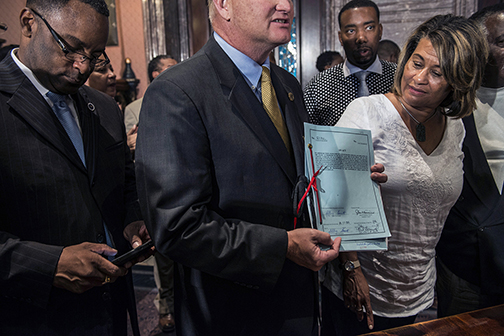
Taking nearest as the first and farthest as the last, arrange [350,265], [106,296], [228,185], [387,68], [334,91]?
[228,185] < [106,296] < [350,265] < [334,91] < [387,68]

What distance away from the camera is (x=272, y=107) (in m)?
1.10

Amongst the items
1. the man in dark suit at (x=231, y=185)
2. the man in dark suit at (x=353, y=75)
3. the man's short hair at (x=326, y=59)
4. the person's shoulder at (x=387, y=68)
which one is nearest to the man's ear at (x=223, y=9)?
the man in dark suit at (x=231, y=185)

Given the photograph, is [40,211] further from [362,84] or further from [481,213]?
[362,84]

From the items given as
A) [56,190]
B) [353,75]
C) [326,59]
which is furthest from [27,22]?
[326,59]

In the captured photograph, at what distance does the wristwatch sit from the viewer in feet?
4.21

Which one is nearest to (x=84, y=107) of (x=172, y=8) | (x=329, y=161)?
(x=329, y=161)

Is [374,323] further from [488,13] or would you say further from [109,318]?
[488,13]

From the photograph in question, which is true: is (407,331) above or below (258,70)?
below

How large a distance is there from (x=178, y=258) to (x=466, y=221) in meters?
1.32

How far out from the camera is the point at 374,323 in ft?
4.55

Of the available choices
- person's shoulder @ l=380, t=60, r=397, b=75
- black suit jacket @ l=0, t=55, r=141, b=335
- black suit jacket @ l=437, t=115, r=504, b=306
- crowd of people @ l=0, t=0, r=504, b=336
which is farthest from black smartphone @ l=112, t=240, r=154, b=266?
person's shoulder @ l=380, t=60, r=397, b=75

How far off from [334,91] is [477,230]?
3.70 ft

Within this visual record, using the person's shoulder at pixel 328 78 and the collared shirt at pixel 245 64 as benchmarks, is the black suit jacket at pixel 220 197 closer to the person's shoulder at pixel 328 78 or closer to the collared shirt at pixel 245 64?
the collared shirt at pixel 245 64

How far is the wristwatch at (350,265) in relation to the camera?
50.5 inches
